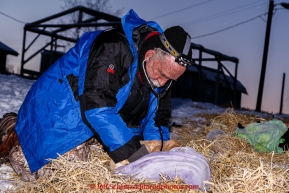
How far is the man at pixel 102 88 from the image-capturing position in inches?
91.4

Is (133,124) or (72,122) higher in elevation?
(72,122)

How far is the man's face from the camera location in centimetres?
248

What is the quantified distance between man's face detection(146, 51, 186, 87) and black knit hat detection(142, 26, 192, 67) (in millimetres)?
45

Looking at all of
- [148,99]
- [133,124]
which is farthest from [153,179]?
[133,124]

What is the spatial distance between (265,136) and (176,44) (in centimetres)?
247

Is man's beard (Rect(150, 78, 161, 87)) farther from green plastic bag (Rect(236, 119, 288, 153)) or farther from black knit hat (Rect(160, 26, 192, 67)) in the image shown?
green plastic bag (Rect(236, 119, 288, 153))

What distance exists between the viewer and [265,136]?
434 centimetres

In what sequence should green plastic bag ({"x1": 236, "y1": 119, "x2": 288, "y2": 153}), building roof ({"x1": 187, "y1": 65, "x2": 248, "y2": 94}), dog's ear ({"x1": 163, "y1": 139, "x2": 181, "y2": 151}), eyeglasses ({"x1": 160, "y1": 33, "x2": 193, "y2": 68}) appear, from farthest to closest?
building roof ({"x1": 187, "y1": 65, "x2": 248, "y2": 94}), green plastic bag ({"x1": 236, "y1": 119, "x2": 288, "y2": 153}), dog's ear ({"x1": 163, "y1": 139, "x2": 181, "y2": 151}), eyeglasses ({"x1": 160, "y1": 33, "x2": 193, "y2": 68})

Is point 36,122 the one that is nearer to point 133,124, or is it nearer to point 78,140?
point 78,140

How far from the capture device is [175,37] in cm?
246

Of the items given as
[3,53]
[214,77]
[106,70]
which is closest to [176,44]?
[106,70]

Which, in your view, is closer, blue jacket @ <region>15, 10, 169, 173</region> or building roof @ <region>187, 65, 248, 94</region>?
blue jacket @ <region>15, 10, 169, 173</region>

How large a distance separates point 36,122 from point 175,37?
1257mm

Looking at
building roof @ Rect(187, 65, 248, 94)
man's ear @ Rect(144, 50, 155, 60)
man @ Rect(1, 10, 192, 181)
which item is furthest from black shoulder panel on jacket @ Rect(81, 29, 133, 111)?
building roof @ Rect(187, 65, 248, 94)
